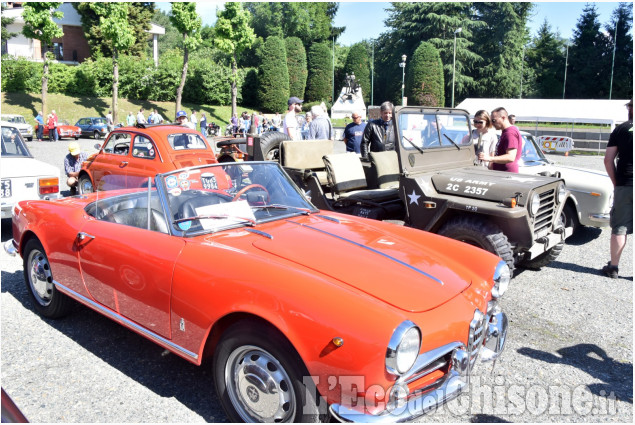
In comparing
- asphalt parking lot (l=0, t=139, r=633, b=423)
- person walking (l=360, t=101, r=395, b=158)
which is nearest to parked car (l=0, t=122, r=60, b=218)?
asphalt parking lot (l=0, t=139, r=633, b=423)

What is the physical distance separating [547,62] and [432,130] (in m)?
68.6

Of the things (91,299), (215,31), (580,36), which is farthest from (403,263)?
(580,36)

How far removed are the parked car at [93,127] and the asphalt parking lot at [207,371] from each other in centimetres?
2652

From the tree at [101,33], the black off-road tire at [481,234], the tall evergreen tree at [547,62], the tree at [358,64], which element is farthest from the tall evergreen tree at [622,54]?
the black off-road tire at [481,234]

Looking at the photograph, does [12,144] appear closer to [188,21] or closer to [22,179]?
[22,179]

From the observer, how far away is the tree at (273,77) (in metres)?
45.3

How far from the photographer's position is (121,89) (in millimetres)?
39312

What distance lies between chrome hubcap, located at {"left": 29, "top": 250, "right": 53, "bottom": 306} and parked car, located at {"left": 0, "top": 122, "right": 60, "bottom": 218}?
282cm

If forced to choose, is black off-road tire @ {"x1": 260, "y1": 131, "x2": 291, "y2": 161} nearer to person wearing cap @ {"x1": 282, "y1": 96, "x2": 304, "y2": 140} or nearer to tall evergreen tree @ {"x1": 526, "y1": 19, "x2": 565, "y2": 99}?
person wearing cap @ {"x1": 282, "y1": 96, "x2": 304, "y2": 140}

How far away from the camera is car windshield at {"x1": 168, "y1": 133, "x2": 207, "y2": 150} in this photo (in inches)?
346

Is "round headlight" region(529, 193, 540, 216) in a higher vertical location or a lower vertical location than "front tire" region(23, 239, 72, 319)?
higher

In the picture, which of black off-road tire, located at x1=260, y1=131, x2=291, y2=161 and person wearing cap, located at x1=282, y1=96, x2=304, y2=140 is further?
person wearing cap, located at x1=282, y1=96, x2=304, y2=140

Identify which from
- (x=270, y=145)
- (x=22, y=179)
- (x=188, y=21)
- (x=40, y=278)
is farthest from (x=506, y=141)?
(x=188, y=21)

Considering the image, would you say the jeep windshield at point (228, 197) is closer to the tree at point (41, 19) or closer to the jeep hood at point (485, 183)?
the jeep hood at point (485, 183)
